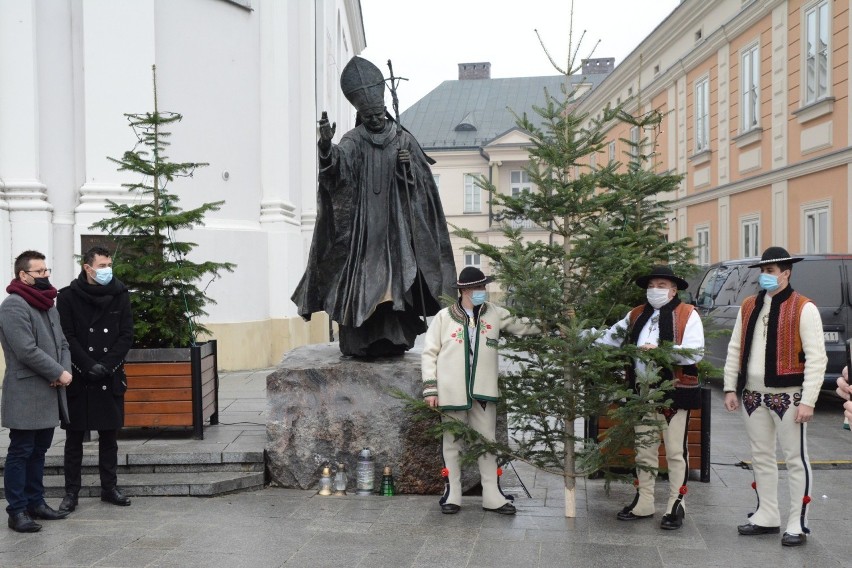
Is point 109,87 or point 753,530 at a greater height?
point 109,87

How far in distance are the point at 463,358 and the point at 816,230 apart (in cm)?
1403

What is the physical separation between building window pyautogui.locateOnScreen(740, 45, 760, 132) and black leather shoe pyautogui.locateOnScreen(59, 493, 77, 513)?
1846 cm

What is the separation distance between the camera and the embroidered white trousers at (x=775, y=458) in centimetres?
543

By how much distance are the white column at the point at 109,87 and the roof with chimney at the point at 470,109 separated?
39.9m

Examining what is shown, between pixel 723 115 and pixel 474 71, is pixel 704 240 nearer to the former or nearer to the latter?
pixel 723 115

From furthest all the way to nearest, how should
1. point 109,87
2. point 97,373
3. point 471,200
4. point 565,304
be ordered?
point 471,200, point 109,87, point 97,373, point 565,304

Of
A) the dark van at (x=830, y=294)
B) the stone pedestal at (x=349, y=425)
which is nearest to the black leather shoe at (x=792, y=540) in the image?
the stone pedestal at (x=349, y=425)

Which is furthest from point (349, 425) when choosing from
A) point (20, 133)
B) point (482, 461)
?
point (20, 133)

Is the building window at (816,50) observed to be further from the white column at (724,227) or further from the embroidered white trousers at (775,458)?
the embroidered white trousers at (775,458)

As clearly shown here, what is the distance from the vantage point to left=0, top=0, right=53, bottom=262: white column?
36.8ft

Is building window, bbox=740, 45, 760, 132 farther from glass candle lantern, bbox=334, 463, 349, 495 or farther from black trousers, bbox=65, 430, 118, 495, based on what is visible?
black trousers, bbox=65, 430, 118, 495

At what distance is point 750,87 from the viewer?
69.8ft

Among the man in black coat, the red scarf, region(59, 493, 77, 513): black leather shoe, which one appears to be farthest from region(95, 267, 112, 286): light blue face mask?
region(59, 493, 77, 513): black leather shoe

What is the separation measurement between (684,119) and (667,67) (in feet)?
8.44
